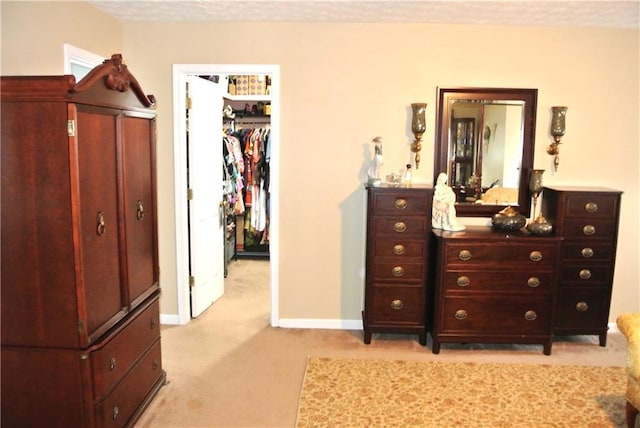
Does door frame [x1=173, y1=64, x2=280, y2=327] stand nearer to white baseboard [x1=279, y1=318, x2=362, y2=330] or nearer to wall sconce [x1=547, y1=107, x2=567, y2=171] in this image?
white baseboard [x1=279, y1=318, x2=362, y2=330]

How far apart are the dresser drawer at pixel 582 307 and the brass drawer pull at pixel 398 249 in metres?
1.27

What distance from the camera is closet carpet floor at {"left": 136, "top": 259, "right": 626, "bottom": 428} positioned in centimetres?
283

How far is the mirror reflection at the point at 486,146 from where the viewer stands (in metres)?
3.84

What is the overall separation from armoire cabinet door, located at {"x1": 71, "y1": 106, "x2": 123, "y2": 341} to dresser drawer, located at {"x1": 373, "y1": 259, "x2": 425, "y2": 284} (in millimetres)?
1867

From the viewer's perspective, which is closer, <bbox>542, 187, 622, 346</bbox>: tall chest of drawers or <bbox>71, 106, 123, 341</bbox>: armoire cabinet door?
<bbox>71, 106, 123, 341</bbox>: armoire cabinet door

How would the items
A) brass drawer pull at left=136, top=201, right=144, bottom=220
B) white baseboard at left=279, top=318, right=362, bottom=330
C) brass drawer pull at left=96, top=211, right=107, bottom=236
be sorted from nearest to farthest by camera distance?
brass drawer pull at left=96, top=211, right=107, bottom=236 < brass drawer pull at left=136, top=201, right=144, bottom=220 < white baseboard at left=279, top=318, right=362, bottom=330

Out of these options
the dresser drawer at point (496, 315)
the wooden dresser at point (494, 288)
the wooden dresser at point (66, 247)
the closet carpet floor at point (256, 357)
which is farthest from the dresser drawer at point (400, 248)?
the wooden dresser at point (66, 247)

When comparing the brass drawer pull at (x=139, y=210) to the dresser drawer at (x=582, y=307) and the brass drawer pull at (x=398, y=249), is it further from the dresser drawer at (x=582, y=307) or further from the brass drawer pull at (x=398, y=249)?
the dresser drawer at (x=582, y=307)

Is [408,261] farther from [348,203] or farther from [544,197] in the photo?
[544,197]

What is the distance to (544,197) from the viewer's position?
3.93m

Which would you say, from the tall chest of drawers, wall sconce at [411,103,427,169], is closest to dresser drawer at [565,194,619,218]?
the tall chest of drawers

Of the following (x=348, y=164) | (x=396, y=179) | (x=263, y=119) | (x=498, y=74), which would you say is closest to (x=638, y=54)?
(x=498, y=74)

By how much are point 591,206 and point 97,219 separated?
11.0 feet

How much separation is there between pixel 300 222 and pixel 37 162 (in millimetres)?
2259
